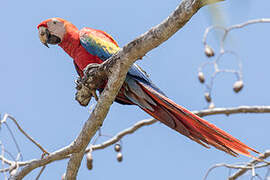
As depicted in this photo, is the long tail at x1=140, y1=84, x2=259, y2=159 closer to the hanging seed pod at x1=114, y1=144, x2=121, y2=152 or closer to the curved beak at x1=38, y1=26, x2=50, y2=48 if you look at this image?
the hanging seed pod at x1=114, y1=144, x2=121, y2=152

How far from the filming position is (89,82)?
1.96 meters

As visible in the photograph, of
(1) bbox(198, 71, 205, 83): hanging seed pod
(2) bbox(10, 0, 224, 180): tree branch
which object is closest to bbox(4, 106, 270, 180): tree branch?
(2) bbox(10, 0, 224, 180): tree branch

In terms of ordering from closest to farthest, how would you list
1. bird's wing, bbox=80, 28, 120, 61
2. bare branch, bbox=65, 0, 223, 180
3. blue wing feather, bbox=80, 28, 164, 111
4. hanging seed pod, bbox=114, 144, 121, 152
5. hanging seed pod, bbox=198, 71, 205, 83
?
bare branch, bbox=65, 0, 223, 180 → blue wing feather, bbox=80, 28, 164, 111 → bird's wing, bbox=80, 28, 120, 61 → hanging seed pod, bbox=198, 71, 205, 83 → hanging seed pod, bbox=114, 144, 121, 152

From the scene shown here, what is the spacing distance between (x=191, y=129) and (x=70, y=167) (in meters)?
0.68

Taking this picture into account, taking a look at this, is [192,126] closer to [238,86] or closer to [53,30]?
[238,86]

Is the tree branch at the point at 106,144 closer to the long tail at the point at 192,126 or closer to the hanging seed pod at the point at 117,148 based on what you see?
the hanging seed pod at the point at 117,148

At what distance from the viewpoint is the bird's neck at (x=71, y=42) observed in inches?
97.1

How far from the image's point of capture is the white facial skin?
101 inches

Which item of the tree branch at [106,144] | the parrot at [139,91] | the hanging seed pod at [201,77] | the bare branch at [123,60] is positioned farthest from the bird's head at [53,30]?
the hanging seed pod at [201,77]

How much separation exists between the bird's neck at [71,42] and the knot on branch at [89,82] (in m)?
0.44

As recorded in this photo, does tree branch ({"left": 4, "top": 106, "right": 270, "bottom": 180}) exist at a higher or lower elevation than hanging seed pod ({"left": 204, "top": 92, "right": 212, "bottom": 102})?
lower

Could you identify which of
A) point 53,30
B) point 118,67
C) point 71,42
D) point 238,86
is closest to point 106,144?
point 71,42

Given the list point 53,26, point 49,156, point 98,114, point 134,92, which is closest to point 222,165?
point 134,92

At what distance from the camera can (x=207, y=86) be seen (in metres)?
2.50
